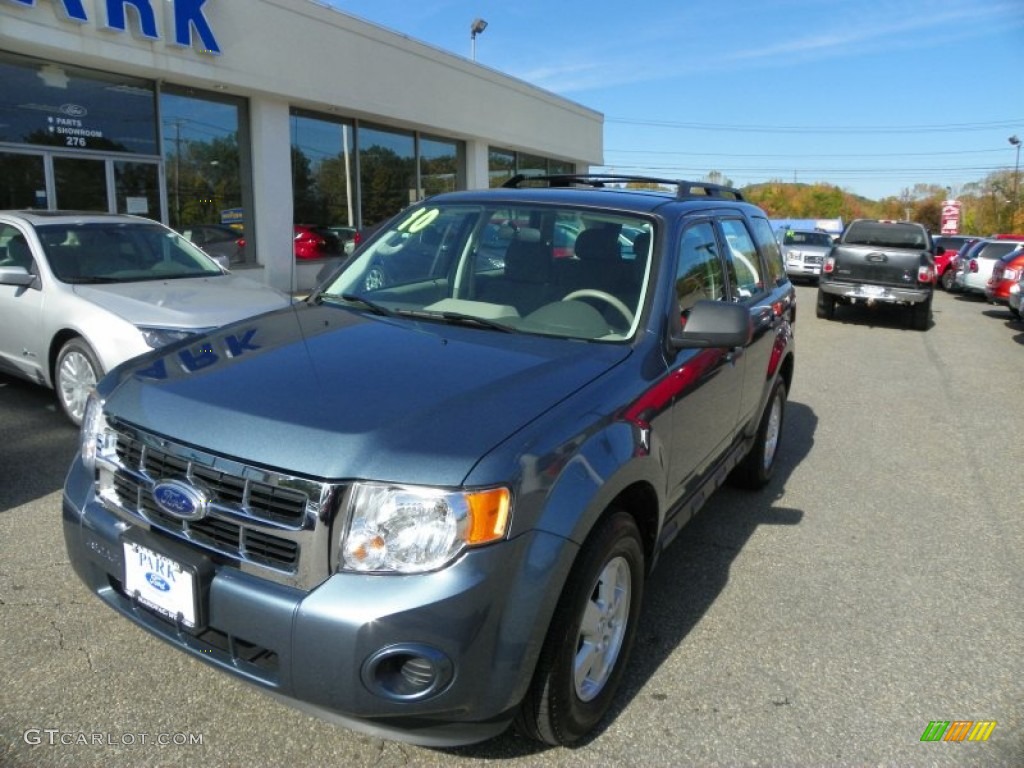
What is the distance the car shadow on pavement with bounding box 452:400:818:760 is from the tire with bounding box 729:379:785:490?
0.30 feet

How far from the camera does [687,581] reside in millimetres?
3762

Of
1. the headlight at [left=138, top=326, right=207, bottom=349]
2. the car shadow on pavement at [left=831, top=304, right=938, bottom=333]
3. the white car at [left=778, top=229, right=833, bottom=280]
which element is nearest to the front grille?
the headlight at [left=138, top=326, right=207, bottom=349]

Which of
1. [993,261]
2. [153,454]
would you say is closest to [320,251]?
[153,454]

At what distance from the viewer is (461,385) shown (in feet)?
8.15

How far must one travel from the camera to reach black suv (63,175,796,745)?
6.69 feet

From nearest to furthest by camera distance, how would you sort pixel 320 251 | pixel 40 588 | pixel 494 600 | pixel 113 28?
pixel 494 600 → pixel 40 588 → pixel 113 28 → pixel 320 251

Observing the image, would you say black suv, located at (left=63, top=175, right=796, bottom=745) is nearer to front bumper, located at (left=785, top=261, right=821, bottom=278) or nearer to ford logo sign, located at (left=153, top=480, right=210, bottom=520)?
ford logo sign, located at (left=153, top=480, right=210, bottom=520)

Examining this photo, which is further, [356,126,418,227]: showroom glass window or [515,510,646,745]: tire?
[356,126,418,227]: showroom glass window

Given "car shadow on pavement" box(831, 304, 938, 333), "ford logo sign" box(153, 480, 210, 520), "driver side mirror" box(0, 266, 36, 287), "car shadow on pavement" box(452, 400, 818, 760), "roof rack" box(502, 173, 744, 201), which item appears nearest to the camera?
"ford logo sign" box(153, 480, 210, 520)

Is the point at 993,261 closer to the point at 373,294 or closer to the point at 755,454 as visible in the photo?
the point at 755,454

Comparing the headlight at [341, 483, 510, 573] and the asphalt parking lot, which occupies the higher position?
the headlight at [341, 483, 510, 573]

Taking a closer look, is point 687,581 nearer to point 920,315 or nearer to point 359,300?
point 359,300

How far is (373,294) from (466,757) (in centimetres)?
203

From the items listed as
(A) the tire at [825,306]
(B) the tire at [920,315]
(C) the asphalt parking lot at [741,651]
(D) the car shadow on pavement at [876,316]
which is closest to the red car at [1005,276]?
(D) the car shadow on pavement at [876,316]
